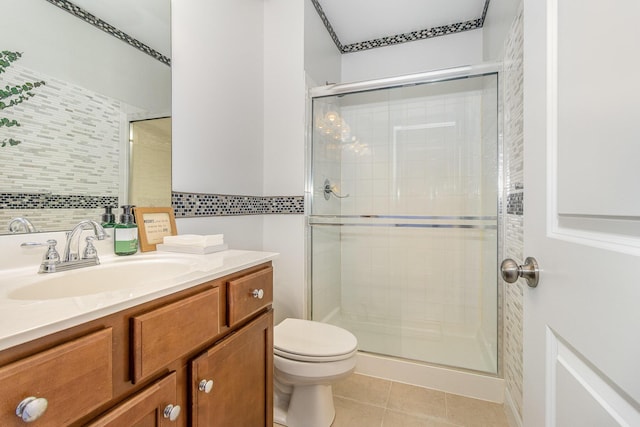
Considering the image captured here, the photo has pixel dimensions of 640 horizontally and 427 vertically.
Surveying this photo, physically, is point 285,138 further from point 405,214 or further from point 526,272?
point 526,272

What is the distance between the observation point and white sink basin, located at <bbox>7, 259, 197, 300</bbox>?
2.39 ft

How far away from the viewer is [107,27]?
109 cm

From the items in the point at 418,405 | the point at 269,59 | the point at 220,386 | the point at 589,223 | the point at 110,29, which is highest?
the point at 269,59

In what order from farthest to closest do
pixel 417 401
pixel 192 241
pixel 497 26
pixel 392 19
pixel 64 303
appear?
Answer: pixel 392 19 < pixel 497 26 < pixel 417 401 < pixel 192 241 < pixel 64 303

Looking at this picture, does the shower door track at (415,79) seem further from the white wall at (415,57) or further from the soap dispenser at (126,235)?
the soap dispenser at (126,235)

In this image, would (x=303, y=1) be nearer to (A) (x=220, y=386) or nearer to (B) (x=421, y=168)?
(B) (x=421, y=168)

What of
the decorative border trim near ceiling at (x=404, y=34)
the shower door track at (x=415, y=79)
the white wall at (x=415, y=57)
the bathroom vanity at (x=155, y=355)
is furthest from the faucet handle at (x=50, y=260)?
the white wall at (x=415, y=57)

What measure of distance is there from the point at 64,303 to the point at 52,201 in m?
0.57

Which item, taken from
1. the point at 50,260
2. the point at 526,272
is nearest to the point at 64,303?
the point at 50,260

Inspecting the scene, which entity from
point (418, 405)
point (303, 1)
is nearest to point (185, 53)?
point (303, 1)

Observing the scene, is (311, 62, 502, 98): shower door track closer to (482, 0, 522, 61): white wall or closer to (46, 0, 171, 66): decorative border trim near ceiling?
(482, 0, 522, 61): white wall

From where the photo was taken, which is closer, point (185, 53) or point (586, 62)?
point (586, 62)

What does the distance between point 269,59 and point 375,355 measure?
2.16 m

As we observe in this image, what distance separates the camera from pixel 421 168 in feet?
7.75
